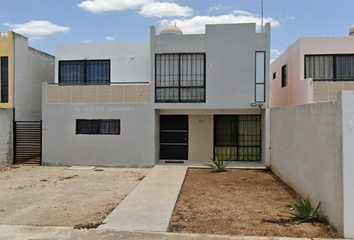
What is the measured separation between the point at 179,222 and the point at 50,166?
8.92m

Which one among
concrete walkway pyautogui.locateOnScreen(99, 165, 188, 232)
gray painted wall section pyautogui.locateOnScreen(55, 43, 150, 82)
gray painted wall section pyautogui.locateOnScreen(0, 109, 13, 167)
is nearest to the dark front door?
gray painted wall section pyautogui.locateOnScreen(55, 43, 150, 82)

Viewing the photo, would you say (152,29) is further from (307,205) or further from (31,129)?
(307,205)

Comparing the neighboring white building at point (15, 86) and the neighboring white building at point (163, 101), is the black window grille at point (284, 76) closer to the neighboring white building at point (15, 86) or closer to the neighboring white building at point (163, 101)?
the neighboring white building at point (163, 101)

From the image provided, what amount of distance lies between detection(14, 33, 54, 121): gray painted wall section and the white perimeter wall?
12113 mm

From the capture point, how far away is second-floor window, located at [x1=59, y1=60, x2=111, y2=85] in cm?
1420

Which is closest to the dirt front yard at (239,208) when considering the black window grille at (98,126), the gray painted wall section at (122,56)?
the black window grille at (98,126)

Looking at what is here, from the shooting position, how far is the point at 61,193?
8.51 meters

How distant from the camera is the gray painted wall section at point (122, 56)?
14.0 meters

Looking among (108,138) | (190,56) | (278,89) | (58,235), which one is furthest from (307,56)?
(58,235)

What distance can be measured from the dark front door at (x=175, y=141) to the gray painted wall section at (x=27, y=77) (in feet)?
22.4

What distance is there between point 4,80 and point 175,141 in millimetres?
8690

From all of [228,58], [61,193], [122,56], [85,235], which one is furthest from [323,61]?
[85,235]

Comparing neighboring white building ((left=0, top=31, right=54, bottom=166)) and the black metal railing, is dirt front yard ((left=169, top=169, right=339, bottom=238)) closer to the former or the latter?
the black metal railing

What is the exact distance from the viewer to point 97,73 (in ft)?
46.8
